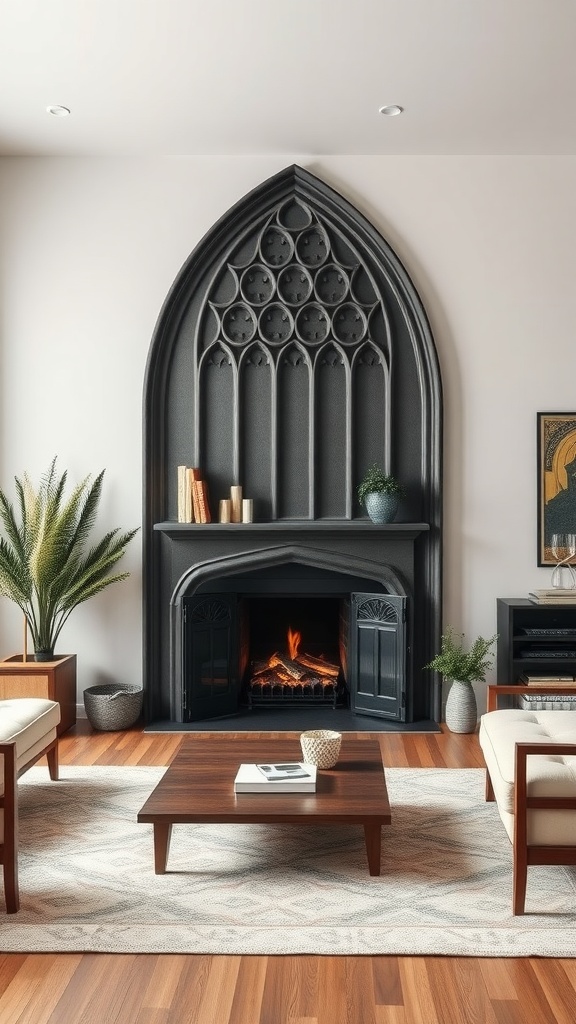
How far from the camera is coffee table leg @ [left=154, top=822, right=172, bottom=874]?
9.22ft

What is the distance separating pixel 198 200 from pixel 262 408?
1.23m

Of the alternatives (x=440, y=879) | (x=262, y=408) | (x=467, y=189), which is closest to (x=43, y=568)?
(x=262, y=408)

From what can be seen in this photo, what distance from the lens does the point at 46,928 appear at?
2527 mm

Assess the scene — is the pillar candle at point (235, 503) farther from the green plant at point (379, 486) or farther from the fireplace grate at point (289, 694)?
the fireplace grate at point (289, 694)

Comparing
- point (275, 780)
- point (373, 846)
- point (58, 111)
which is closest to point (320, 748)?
point (275, 780)

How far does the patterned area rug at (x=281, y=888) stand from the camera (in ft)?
8.05

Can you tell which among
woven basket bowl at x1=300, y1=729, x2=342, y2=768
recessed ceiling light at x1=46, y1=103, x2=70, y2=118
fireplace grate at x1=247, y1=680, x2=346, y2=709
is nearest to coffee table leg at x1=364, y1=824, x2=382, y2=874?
woven basket bowl at x1=300, y1=729, x2=342, y2=768

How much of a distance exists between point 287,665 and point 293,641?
23 cm

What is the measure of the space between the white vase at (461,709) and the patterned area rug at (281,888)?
114cm

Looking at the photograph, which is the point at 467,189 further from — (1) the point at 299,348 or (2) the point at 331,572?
(2) the point at 331,572

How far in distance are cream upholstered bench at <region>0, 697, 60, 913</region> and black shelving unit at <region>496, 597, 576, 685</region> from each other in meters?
2.38

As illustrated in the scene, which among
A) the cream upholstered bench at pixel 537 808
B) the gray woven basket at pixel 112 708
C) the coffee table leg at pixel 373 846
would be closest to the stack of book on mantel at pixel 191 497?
the gray woven basket at pixel 112 708

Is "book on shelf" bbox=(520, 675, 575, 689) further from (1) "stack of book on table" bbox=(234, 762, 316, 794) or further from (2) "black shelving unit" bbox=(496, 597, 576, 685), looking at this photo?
(1) "stack of book on table" bbox=(234, 762, 316, 794)

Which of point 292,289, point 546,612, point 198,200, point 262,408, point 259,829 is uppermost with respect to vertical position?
point 198,200
